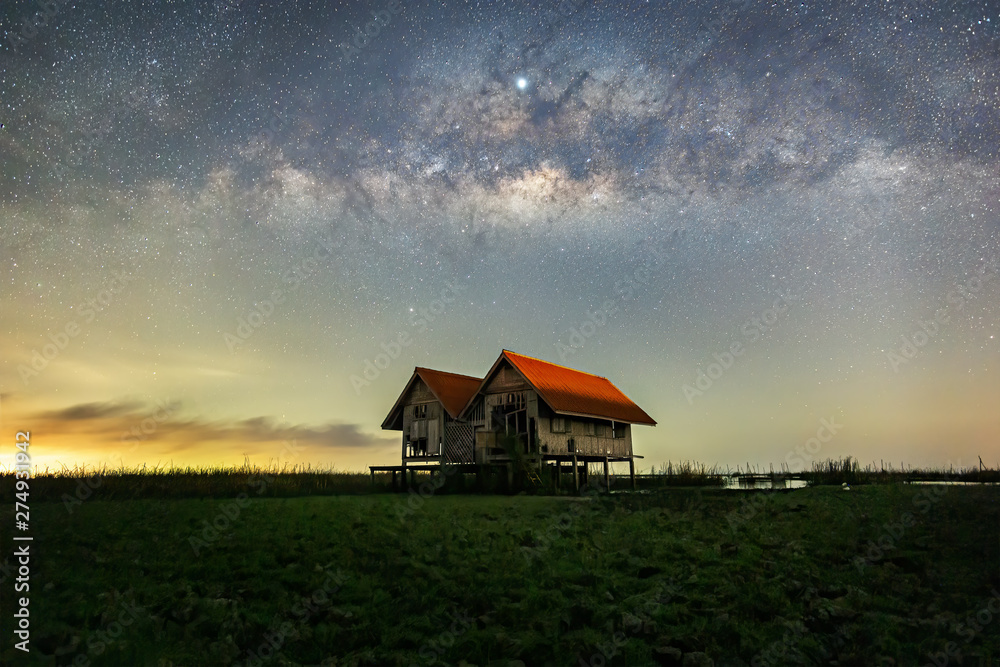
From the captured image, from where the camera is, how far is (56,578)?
1011 cm

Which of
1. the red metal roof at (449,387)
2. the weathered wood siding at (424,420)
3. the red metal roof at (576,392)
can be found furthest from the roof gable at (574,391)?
the weathered wood siding at (424,420)

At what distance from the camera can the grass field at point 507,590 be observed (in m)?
7.88

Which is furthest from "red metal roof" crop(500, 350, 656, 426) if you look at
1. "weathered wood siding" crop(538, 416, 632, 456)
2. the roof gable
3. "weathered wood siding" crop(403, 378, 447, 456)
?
"weathered wood siding" crop(403, 378, 447, 456)

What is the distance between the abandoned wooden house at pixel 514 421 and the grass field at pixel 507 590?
16516 mm

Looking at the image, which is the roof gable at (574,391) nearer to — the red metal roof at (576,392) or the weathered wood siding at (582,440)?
the red metal roof at (576,392)

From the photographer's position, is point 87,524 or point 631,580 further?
point 87,524

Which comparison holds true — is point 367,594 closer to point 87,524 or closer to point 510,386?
point 87,524

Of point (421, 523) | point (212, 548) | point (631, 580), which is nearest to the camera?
point (631, 580)

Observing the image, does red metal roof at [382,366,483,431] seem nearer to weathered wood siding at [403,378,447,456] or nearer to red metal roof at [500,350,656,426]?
weathered wood siding at [403,378,447,456]

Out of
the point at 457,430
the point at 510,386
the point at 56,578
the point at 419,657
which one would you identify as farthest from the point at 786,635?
the point at 457,430

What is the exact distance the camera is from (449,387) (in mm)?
37750

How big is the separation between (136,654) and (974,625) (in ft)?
34.6

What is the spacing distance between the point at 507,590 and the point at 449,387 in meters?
28.2

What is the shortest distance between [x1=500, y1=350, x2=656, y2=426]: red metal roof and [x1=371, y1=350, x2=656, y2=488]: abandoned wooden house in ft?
0.24
